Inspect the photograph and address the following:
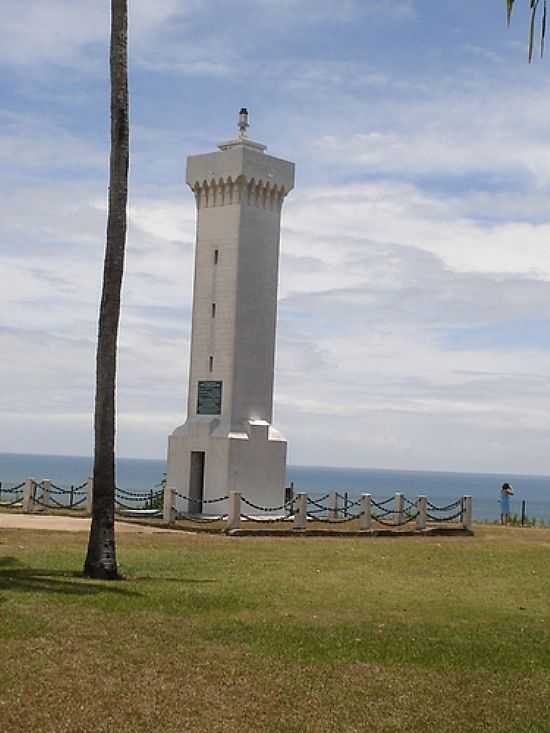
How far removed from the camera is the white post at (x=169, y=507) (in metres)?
29.1

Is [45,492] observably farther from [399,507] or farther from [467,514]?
[467,514]

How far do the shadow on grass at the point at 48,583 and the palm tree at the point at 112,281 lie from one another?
1125 millimetres

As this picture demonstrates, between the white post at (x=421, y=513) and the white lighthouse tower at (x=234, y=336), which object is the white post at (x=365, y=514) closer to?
the white post at (x=421, y=513)

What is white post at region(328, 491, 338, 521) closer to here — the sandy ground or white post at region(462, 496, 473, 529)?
white post at region(462, 496, 473, 529)

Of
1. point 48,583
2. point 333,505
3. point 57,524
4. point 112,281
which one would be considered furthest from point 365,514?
point 48,583

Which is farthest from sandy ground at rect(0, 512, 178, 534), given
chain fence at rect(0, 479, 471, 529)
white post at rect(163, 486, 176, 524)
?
chain fence at rect(0, 479, 471, 529)

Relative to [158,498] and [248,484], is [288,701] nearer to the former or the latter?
[248,484]

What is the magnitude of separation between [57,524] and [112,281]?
34.7ft

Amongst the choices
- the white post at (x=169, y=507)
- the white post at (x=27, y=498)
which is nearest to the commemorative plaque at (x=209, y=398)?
the white post at (x=169, y=507)

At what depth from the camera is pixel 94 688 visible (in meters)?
10.4

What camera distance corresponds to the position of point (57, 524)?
1058 inches

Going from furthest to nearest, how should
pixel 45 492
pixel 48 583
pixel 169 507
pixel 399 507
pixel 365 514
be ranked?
1. pixel 45 492
2. pixel 399 507
3. pixel 169 507
4. pixel 365 514
5. pixel 48 583

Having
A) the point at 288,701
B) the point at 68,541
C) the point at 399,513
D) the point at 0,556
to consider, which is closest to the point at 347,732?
the point at 288,701

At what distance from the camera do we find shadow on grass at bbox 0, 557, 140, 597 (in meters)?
15.1
